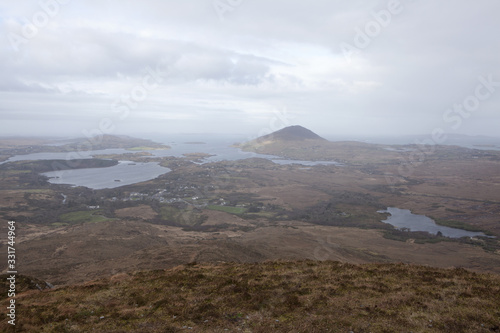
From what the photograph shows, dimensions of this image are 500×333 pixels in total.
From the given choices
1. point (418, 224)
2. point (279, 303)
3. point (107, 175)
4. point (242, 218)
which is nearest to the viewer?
point (279, 303)

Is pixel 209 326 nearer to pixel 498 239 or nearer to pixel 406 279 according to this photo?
pixel 406 279

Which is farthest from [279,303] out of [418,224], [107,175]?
[107,175]

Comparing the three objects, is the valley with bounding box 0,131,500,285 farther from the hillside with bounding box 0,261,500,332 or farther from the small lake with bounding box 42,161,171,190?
the hillside with bounding box 0,261,500,332

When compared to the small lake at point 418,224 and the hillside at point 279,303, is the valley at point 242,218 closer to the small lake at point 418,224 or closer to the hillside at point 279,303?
the small lake at point 418,224

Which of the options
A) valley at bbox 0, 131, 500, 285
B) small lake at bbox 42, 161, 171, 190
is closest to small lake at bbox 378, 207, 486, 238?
valley at bbox 0, 131, 500, 285

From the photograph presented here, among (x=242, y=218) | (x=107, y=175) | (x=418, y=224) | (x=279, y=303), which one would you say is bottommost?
(x=242, y=218)

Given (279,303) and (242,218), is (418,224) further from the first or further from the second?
(279,303)

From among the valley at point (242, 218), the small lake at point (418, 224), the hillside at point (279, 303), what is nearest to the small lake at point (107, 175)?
the valley at point (242, 218)

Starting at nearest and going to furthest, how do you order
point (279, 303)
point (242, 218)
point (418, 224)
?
1. point (279, 303)
2. point (418, 224)
3. point (242, 218)

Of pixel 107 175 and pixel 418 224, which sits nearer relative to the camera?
pixel 418 224

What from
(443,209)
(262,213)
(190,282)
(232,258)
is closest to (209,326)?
(190,282)
